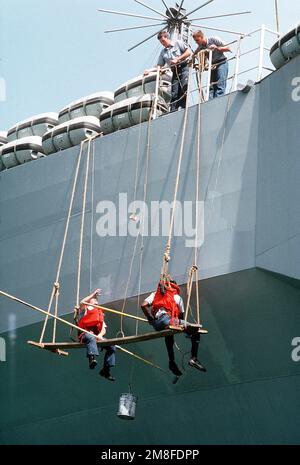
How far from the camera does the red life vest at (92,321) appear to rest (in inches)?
548

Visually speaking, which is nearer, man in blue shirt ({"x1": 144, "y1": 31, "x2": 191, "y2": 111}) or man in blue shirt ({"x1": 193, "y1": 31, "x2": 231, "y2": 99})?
man in blue shirt ({"x1": 193, "y1": 31, "x2": 231, "y2": 99})

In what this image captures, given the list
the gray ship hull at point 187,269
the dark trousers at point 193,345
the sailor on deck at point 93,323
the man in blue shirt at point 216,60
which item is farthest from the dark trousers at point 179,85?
the dark trousers at point 193,345

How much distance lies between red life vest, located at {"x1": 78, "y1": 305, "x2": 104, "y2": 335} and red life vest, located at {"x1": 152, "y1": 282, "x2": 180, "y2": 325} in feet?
3.53

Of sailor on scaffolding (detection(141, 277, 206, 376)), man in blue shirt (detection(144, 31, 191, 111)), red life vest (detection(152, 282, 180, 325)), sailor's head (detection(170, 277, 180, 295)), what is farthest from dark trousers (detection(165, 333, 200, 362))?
man in blue shirt (detection(144, 31, 191, 111))

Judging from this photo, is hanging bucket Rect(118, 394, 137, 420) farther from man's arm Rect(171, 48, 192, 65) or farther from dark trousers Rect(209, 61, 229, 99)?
man's arm Rect(171, 48, 192, 65)

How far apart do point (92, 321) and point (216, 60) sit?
541 cm

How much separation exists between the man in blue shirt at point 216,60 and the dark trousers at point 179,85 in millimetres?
493

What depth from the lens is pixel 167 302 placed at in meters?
13.2

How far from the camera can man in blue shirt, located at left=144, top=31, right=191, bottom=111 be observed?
16.8m

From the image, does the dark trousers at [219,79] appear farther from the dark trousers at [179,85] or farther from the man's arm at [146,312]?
the man's arm at [146,312]

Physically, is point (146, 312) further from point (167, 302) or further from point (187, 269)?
point (187, 269)

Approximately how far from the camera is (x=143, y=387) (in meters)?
16.0

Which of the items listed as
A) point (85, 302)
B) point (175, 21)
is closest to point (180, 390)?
point (85, 302)

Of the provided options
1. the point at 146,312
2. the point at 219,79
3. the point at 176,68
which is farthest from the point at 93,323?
the point at 176,68
